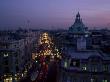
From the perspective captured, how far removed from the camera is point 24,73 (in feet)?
281

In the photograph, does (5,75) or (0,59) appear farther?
(0,59)

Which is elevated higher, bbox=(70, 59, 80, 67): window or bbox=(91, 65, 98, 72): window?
bbox=(70, 59, 80, 67): window

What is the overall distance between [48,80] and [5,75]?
34.9 ft

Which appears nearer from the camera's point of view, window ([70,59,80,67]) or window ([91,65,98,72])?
window ([91,65,98,72])

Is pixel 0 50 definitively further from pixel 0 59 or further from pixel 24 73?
pixel 24 73

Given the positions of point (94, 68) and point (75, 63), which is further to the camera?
point (75, 63)

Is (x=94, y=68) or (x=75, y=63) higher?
(x=75, y=63)

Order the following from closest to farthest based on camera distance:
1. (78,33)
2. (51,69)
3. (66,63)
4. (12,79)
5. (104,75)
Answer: (104,75) < (66,63) < (12,79) < (51,69) < (78,33)

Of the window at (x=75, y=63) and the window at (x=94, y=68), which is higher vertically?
the window at (x=75, y=63)

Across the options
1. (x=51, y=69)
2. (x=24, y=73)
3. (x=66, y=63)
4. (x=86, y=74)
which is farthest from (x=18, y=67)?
(x=86, y=74)

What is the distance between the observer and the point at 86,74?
48375 mm

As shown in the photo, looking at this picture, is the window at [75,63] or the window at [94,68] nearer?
the window at [94,68]

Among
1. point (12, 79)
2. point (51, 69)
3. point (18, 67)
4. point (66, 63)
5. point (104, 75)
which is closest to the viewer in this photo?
point (104, 75)

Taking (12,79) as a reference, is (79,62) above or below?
above
